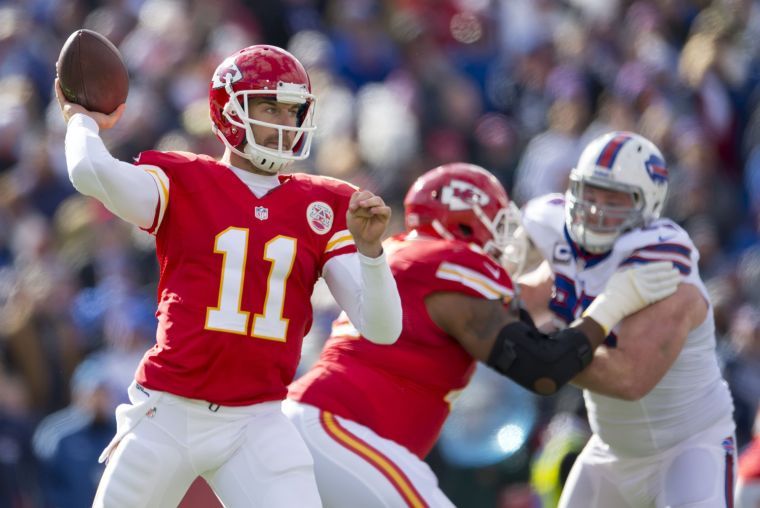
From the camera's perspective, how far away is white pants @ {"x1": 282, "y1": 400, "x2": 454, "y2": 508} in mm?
4684

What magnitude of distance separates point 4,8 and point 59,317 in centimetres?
398

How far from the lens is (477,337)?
495 centimetres

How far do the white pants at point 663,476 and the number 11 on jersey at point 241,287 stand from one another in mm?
1693

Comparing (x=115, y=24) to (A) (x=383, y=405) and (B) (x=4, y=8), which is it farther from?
(A) (x=383, y=405)

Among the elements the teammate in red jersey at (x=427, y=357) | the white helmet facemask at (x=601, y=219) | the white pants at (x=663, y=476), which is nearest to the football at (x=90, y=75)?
the teammate in red jersey at (x=427, y=357)

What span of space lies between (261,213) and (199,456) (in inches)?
28.9

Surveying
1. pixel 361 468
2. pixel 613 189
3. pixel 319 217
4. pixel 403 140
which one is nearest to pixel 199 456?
pixel 361 468

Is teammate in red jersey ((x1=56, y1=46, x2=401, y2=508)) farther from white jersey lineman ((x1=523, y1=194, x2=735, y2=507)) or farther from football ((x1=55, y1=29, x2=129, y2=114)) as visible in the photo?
white jersey lineman ((x1=523, y1=194, x2=735, y2=507))

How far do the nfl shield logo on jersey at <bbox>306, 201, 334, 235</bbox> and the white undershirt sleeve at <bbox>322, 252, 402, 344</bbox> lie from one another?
98mm

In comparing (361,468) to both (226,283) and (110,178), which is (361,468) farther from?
(110,178)

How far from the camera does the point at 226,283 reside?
4.27 m

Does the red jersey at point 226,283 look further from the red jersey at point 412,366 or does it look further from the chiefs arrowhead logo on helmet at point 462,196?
the chiefs arrowhead logo on helmet at point 462,196

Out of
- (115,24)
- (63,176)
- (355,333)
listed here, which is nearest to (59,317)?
(63,176)

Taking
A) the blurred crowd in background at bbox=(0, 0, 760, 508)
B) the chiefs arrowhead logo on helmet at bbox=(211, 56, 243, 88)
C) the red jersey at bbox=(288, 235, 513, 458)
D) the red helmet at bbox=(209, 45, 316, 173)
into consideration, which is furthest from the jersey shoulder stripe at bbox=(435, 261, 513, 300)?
the blurred crowd in background at bbox=(0, 0, 760, 508)
